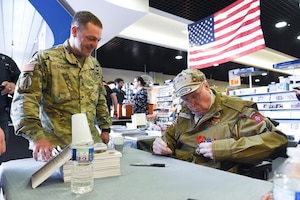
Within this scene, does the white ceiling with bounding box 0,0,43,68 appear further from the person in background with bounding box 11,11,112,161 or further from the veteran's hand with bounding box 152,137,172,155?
the veteran's hand with bounding box 152,137,172,155

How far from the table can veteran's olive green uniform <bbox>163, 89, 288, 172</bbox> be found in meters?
0.25

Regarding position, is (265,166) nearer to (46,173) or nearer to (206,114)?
(206,114)

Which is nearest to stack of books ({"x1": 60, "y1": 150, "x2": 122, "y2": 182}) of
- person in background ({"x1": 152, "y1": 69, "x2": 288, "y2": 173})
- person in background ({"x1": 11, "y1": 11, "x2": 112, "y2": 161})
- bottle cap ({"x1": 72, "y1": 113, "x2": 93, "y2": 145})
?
bottle cap ({"x1": 72, "y1": 113, "x2": 93, "y2": 145})

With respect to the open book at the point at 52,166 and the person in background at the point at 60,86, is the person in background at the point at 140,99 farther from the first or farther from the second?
the open book at the point at 52,166

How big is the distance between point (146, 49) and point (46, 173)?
712 cm

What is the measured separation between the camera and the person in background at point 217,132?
1.20 metres

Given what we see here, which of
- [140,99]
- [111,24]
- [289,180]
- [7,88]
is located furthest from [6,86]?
[111,24]

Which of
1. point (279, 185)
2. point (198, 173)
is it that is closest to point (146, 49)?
point (198, 173)

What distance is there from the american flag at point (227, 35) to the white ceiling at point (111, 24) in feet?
2.50

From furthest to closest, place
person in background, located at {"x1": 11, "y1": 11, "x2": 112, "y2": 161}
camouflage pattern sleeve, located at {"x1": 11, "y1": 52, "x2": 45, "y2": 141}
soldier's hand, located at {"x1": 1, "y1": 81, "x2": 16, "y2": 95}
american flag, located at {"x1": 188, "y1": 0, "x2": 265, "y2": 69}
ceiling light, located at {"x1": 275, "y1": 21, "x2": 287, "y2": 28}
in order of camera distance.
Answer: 1. ceiling light, located at {"x1": 275, "y1": 21, "x2": 287, "y2": 28}
2. american flag, located at {"x1": 188, "y1": 0, "x2": 265, "y2": 69}
3. soldier's hand, located at {"x1": 1, "y1": 81, "x2": 16, "y2": 95}
4. person in background, located at {"x1": 11, "y1": 11, "x2": 112, "y2": 161}
5. camouflage pattern sleeve, located at {"x1": 11, "y1": 52, "x2": 45, "y2": 141}

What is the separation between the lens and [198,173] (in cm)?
101

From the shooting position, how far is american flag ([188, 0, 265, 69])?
11.1 feet

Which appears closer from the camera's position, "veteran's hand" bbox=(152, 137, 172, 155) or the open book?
the open book

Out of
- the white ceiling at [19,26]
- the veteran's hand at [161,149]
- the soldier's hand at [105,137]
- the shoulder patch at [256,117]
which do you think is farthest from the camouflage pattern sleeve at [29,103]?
the white ceiling at [19,26]
